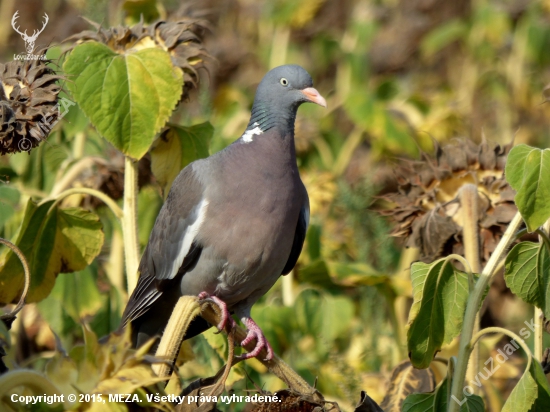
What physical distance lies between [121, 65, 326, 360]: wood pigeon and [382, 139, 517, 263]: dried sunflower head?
378 mm

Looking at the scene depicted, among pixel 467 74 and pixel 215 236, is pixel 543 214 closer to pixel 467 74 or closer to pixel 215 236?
pixel 215 236

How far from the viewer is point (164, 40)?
2.83 m

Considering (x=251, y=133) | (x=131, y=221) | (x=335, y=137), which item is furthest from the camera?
(x=335, y=137)

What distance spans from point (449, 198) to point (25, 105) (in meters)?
1.60

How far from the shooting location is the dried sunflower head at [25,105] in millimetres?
2084

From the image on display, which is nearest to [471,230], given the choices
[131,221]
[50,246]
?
[131,221]

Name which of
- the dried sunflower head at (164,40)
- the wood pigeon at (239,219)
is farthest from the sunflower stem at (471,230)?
the dried sunflower head at (164,40)

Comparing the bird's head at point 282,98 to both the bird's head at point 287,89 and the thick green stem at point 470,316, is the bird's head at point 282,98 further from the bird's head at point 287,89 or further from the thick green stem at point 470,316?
the thick green stem at point 470,316

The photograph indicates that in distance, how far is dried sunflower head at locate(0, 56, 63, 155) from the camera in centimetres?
208

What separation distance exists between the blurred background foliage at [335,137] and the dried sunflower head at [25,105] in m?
0.20

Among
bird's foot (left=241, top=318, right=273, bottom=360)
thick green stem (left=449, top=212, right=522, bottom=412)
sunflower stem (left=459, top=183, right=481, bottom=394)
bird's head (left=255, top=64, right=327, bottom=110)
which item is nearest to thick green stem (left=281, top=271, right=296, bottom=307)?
bird's foot (left=241, top=318, right=273, bottom=360)

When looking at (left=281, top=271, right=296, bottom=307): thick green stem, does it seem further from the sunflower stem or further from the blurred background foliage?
the sunflower stem

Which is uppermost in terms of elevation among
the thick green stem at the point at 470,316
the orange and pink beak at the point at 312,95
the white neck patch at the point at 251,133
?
the orange and pink beak at the point at 312,95

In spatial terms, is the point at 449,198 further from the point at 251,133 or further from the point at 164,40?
the point at 164,40
